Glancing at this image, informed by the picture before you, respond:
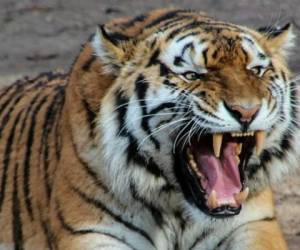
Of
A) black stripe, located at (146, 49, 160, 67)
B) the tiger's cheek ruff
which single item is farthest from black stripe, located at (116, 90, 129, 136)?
black stripe, located at (146, 49, 160, 67)

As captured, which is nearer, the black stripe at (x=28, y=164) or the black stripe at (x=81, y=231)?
the black stripe at (x=81, y=231)

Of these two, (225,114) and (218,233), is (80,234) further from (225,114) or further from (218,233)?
(225,114)

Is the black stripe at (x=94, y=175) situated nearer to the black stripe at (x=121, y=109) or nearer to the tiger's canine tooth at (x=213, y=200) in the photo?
the black stripe at (x=121, y=109)

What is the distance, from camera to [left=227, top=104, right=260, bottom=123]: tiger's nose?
3.12 m

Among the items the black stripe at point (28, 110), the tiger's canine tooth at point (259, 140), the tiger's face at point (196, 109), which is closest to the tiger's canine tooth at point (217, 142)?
the tiger's face at point (196, 109)

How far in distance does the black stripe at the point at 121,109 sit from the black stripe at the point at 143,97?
0.05 meters

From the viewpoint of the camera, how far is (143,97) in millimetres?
3359

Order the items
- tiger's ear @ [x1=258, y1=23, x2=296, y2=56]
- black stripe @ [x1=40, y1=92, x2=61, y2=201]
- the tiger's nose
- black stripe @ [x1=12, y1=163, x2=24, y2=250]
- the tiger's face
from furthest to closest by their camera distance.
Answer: black stripe @ [x1=12, y1=163, x2=24, y2=250] → black stripe @ [x1=40, y1=92, x2=61, y2=201] → tiger's ear @ [x1=258, y1=23, x2=296, y2=56] → the tiger's face → the tiger's nose

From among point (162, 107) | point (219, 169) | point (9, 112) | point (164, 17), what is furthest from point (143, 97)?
point (9, 112)

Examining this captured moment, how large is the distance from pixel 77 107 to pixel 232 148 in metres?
0.52

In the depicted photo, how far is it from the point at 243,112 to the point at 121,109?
17.0 inches

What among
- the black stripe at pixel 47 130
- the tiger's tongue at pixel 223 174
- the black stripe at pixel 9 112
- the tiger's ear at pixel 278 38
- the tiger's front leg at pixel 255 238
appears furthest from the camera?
the black stripe at pixel 9 112

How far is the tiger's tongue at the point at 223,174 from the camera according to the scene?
11.0 feet

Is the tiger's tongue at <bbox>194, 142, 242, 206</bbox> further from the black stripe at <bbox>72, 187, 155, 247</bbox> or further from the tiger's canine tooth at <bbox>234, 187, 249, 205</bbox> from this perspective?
the black stripe at <bbox>72, 187, 155, 247</bbox>
